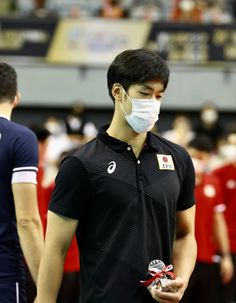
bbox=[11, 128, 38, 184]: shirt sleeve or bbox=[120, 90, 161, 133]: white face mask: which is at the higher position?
bbox=[120, 90, 161, 133]: white face mask

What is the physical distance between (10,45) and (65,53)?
120 cm

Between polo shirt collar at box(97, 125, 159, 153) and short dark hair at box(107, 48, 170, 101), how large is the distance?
25 cm

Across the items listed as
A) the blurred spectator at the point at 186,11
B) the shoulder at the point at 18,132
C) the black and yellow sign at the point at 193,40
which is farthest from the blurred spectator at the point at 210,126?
the shoulder at the point at 18,132

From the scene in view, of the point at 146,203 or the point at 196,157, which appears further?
the point at 196,157

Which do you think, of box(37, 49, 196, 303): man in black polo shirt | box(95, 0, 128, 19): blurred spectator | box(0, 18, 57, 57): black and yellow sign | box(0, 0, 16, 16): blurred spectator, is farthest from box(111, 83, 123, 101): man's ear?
box(0, 0, 16, 16): blurred spectator

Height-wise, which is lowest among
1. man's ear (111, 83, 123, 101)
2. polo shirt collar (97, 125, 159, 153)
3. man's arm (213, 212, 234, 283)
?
man's arm (213, 212, 234, 283)

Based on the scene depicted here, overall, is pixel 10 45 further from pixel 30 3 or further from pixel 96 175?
pixel 96 175

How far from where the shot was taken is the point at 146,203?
4363 mm

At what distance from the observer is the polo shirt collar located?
4422mm

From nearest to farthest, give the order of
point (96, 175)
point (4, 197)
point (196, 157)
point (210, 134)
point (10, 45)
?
point (96, 175), point (4, 197), point (196, 157), point (210, 134), point (10, 45)

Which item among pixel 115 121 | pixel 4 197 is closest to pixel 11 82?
pixel 4 197

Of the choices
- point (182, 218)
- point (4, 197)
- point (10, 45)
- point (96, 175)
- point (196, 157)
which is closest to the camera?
point (96, 175)

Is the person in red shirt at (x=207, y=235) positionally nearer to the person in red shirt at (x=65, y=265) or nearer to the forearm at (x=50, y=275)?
the person in red shirt at (x=65, y=265)

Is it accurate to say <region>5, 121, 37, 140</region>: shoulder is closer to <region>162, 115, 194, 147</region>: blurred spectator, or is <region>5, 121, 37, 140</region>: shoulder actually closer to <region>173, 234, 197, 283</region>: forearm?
<region>173, 234, 197, 283</region>: forearm
